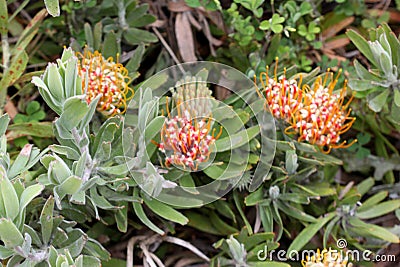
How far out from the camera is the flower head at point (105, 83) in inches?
41.1

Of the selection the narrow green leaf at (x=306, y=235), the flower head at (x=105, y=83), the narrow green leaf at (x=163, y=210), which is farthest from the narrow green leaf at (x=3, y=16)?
the narrow green leaf at (x=306, y=235)

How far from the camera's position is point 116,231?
1206 millimetres

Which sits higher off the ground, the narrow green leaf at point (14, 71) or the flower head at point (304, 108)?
the narrow green leaf at point (14, 71)

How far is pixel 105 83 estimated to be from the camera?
105 cm

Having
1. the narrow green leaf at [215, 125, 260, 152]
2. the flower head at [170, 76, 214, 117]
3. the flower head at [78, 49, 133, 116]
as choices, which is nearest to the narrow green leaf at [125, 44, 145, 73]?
the flower head at [78, 49, 133, 116]

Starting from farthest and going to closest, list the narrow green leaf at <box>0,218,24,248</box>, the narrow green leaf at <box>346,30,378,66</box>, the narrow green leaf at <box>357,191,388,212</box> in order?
the narrow green leaf at <box>357,191,388,212</box> < the narrow green leaf at <box>346,30,378,66</box> < the narrow green leaf at <box>0,218,24,248</box>

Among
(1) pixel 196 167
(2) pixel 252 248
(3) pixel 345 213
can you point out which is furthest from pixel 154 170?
(3) pixel 345 213

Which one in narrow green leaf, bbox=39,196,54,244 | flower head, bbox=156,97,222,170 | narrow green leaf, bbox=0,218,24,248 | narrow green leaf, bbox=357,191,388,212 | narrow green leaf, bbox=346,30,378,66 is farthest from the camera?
narrow green leaf, bbox=357,191,388,212

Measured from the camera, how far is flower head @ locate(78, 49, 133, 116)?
1.04m

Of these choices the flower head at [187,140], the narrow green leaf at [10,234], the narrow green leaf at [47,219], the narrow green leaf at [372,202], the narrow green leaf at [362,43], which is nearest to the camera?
the narrow green leaf at [10,234]

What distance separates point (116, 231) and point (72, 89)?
17.6 inches

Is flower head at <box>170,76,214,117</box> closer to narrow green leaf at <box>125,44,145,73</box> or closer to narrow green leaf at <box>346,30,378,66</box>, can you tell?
narrow green leaf at <box>125,44,145,73</box>


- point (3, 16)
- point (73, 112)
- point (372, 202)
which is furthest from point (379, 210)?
point (3, 16)

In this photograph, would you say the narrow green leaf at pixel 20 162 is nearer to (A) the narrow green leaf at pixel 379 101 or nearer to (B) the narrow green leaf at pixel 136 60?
(B) the narrow green leaf at pixel 136 60
